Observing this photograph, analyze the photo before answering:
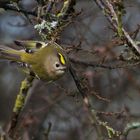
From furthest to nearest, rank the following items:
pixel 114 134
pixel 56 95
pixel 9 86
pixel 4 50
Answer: pixel 9 86 < pixel 56 95 < pixel 4 50 < pixel 114 134

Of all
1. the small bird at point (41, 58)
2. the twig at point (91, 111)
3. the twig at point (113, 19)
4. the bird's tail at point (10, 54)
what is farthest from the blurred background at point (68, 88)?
the twig at point (113, 19)

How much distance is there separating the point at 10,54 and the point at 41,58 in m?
0.18

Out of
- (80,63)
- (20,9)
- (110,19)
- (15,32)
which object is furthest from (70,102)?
(110,19)

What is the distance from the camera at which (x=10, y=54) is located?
3.01m

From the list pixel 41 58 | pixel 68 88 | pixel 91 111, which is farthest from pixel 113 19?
pixel 68 88

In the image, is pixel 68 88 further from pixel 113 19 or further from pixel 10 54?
pixel 113 19

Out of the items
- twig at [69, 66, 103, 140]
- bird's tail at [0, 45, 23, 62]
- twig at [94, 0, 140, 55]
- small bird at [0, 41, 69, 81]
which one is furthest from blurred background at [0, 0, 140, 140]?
twig at [94, 0, 140, 55]

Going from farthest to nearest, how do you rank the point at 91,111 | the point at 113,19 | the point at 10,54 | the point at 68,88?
1. the point at 68,88
2. the point at 10,54
3. the point at 91,111
4. the point at 113,19

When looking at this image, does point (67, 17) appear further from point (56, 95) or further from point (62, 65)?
point (56, 95)

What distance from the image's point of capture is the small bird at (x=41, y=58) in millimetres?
2926

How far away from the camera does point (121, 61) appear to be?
10.3ft

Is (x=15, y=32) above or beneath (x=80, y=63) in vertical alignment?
beneath

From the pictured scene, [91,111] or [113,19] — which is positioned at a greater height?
[113,19]

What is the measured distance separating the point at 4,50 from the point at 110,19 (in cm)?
72
